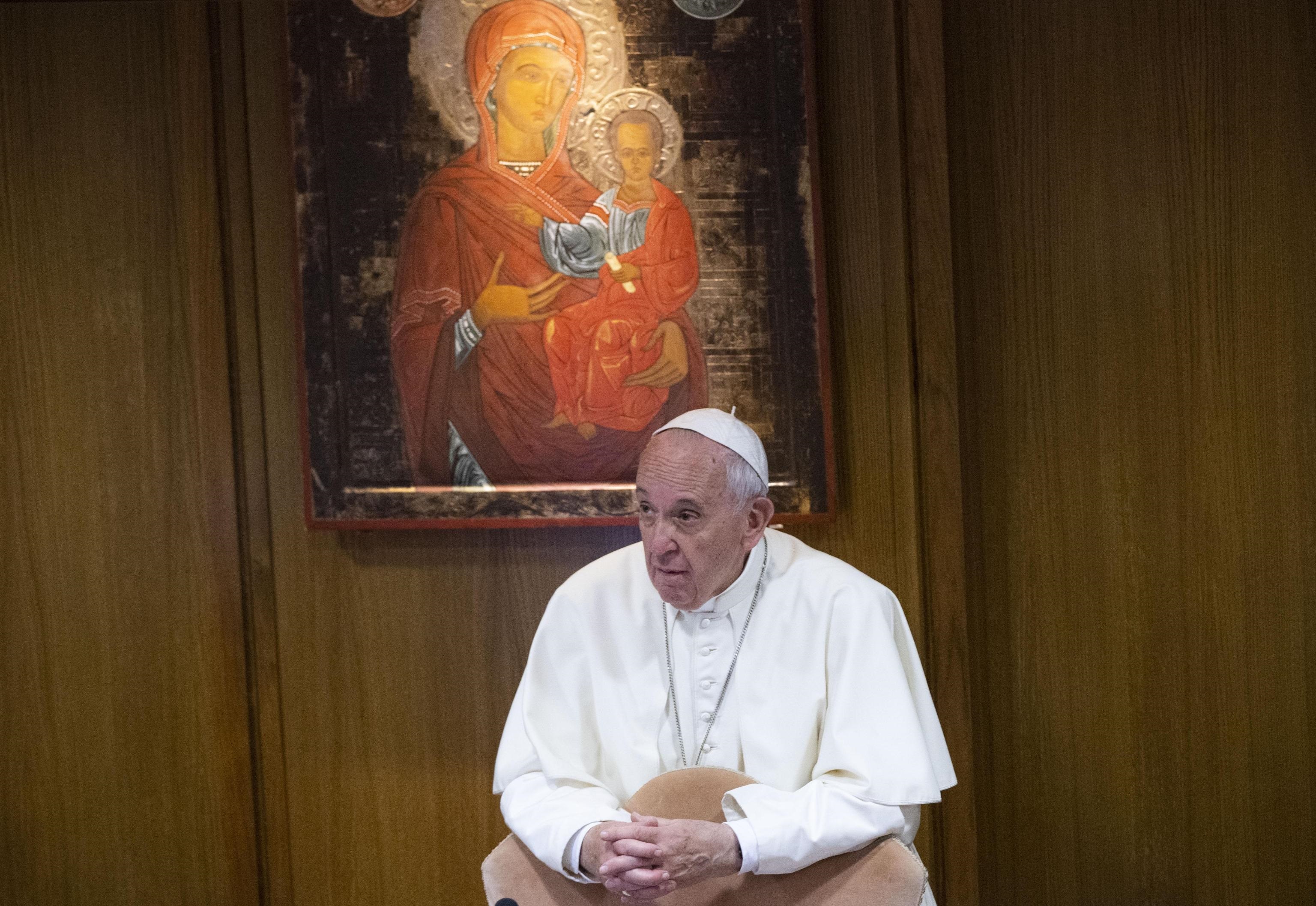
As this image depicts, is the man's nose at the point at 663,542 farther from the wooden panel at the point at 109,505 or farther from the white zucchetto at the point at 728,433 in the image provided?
the wooden panel at the point at 109,505

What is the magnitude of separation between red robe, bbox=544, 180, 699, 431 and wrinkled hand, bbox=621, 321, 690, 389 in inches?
0.6

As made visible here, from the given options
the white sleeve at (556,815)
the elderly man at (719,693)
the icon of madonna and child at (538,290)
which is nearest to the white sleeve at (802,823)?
the elderly man at (719,693)

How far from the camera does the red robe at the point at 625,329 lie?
3615 millimetres

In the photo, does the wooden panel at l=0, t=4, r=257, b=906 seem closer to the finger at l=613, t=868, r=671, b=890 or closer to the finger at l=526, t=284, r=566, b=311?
the finger at l=526, t=284, r=566, b=311

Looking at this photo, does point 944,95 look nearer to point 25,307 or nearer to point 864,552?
point 864,552

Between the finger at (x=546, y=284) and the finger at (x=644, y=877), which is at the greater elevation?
the finger at (x=546, y=284)

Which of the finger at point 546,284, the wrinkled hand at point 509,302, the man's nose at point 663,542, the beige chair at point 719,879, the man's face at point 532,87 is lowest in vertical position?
the beige chair at point 719,879

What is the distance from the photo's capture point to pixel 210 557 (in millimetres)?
3900

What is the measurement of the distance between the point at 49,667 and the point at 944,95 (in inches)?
131

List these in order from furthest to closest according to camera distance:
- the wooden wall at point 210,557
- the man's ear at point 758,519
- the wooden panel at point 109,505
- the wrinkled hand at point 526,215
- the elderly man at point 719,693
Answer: the wooden panel at point 109,505 < the wooden wall at point 210,557 < the wrinkled hand at point 526,215 < the man's ear at point 758,519 < the elderly man at point 719,693

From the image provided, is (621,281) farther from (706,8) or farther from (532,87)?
(706,8)

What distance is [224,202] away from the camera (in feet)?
12.6

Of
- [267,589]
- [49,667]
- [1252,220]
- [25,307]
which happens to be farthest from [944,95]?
[49,667]

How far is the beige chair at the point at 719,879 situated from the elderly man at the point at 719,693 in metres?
0.05
